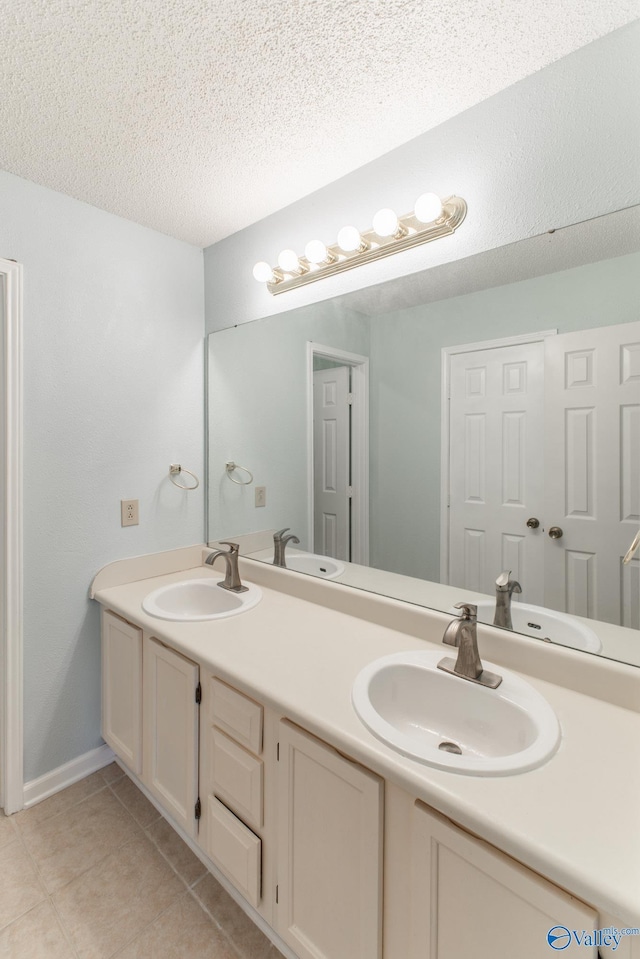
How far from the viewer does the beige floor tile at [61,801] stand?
5.29 ft

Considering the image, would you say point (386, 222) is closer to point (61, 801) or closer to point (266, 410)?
point (266, 410)

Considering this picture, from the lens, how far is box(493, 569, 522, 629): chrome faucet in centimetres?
121

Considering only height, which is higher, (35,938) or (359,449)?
(359,449)

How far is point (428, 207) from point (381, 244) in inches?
8.4

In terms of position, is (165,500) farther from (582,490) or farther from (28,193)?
(582,490)

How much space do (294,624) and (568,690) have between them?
78 centimetres

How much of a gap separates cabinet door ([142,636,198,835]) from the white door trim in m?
0.51

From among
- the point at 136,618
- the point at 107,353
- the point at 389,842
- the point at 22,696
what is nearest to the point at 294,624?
the point at 136,618

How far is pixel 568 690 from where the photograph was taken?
3.52 ft

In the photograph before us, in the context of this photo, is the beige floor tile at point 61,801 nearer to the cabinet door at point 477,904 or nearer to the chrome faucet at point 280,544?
the chrome faucet at point 280,544

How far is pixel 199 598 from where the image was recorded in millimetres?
1873

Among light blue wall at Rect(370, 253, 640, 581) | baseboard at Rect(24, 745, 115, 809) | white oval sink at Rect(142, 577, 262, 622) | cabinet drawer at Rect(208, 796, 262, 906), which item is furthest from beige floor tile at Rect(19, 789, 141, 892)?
light blue wall at Rect(370, 253, 640, 581)

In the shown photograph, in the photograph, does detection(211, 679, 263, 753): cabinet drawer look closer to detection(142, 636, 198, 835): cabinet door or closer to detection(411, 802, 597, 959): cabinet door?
detection(142, 636, 198, 835): cabinet door

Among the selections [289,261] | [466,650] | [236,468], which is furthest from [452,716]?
[289,261]
